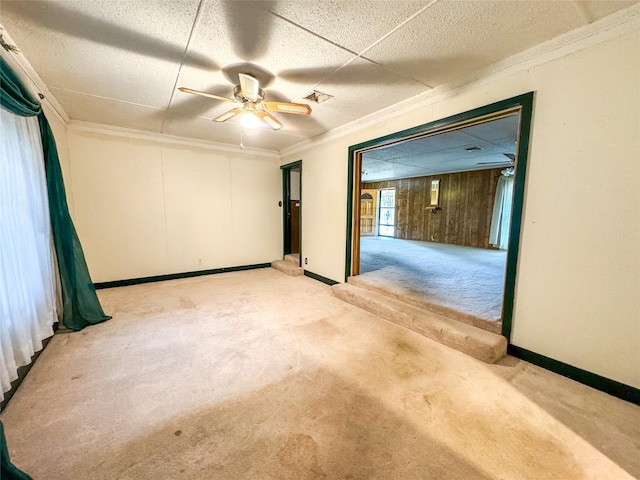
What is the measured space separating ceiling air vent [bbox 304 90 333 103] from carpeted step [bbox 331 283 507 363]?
7.89ft

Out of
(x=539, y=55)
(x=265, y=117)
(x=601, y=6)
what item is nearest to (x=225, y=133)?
(x=265, y=117)

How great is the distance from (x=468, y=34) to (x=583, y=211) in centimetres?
152

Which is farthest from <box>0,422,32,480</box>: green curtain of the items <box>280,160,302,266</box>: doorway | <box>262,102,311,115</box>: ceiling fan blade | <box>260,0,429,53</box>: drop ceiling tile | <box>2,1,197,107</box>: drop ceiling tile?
<box>280,160,302,266</box>: doorway

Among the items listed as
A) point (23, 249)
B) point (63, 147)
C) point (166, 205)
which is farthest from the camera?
point (166, 205)

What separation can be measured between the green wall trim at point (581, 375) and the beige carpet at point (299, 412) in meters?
0.05

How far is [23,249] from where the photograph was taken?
198 centimetres

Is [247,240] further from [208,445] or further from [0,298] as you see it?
[208,445]

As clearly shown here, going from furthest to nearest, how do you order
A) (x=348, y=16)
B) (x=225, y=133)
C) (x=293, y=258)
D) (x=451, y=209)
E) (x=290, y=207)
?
(x=451, y=209), (x=290, y=207), (x=293, y=258), (x=225, y=133), (x=348, y=16)

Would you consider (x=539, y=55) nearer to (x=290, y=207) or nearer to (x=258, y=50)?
(x=258, y=50)

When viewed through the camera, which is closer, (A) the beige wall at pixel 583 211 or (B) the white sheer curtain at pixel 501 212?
(A) the beige wall at pixel 583 211

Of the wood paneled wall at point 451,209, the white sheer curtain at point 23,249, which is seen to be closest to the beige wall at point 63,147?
the white sheer curtain at point 23,249

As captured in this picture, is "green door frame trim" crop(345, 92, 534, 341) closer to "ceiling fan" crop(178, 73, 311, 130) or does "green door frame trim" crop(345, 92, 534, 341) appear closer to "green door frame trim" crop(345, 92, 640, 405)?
"green door frame trim" crop(345, 92, 640, 405)

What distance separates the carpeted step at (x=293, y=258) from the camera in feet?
17.2

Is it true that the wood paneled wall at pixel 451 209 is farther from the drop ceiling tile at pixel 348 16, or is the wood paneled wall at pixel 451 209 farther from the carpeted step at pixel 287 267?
the drop ceiling tile at pixel 348 16
